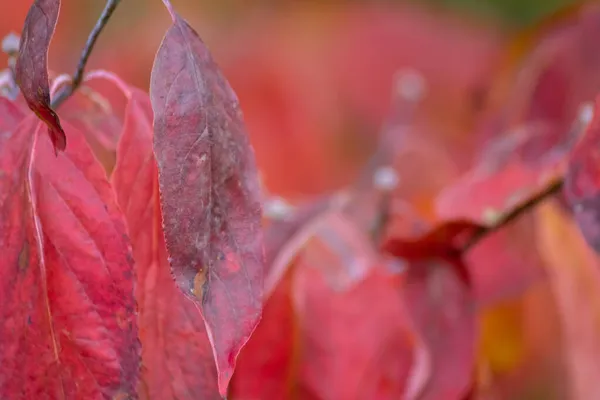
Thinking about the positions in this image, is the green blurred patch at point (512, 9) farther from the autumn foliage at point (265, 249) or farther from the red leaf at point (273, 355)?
the red leaf at point (273, 355)

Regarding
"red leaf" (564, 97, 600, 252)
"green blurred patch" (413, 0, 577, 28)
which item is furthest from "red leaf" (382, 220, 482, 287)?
"green blurred patch" (413, 0, 577, 28)

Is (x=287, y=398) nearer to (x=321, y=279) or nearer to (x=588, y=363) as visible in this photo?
(x=321, y=279)

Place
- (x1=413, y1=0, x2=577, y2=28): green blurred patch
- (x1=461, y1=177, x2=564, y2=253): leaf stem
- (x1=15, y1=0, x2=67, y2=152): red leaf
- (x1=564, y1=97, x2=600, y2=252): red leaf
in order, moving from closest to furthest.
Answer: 1. (x1=15, y1=0, x2=67, y2=152): red leaf
2. (x1=564, y1=97, x2=600, y2=252): red leaf
3. (x1=461, y1=177, x2=564, y2=253): leaf stem
4. (x1=413, y1=0, x2=577, y2=28): green blurred patch

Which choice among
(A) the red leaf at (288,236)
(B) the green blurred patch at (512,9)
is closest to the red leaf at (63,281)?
(A) the red leaf at (288,236)

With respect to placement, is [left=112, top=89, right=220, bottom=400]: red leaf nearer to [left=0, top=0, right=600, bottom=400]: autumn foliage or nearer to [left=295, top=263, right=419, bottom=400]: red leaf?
[left=0, top=0, right=600, bottom=400]: autumn foliage

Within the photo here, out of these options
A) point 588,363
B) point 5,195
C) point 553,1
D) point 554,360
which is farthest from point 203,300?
point 553,1

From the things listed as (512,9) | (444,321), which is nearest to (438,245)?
(444,321)

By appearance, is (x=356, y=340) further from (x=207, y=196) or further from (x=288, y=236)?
(x=207, y=196)
